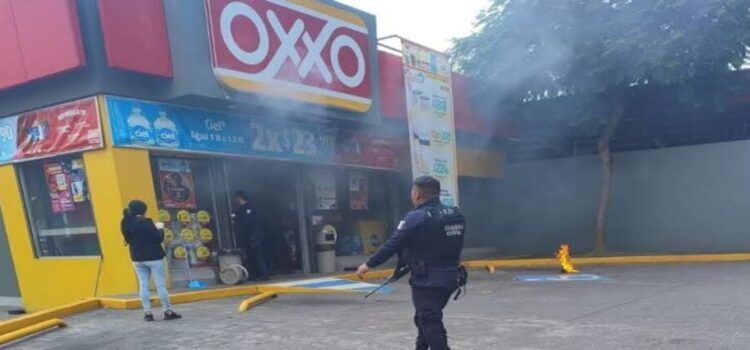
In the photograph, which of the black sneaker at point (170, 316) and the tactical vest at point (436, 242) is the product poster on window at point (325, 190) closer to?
the black sneaker at point (170, 316)

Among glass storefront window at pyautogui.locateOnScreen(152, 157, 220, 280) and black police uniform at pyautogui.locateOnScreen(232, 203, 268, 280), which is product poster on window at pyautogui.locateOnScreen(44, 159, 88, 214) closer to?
glass storefront window at pyautogui.locateOnScreen(152, 157, 220, 280)

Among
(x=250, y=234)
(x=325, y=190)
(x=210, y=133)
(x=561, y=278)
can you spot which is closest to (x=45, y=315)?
(x=210, y=133)

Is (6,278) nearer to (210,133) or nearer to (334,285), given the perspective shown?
(210,133)

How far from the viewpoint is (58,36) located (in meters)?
7.74

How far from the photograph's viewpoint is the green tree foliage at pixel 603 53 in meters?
11.0

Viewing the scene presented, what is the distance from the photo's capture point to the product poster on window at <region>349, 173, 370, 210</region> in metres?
12.6

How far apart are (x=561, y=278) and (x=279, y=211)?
4943 mm

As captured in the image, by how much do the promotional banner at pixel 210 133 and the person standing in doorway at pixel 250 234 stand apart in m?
0.84

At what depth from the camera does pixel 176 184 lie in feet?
30.5

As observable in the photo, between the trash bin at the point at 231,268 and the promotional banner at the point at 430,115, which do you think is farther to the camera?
the promotional banner at the point at 430,115

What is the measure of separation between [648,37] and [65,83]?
9239 mm

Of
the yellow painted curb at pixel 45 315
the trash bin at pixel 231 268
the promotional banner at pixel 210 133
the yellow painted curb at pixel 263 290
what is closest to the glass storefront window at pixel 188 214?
the trash bin at pixel 231 268

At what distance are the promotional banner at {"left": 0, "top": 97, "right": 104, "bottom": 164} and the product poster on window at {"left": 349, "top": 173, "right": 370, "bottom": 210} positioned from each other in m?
5.56

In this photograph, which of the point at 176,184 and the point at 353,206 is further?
the point at 353,206
